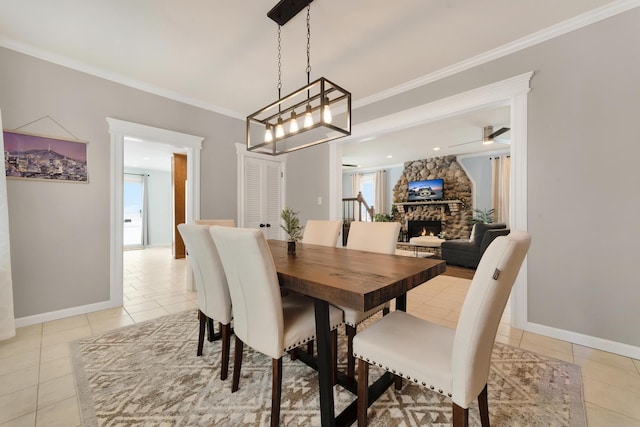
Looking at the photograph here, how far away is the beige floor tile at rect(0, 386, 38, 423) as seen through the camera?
1.40 m

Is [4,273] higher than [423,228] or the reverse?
the reverse

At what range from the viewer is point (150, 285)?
3.86 meters

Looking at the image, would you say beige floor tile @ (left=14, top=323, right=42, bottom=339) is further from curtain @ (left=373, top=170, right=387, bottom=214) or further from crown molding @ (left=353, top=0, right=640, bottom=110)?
curtain @ (left=373, top=170, right=387, bottom=214)

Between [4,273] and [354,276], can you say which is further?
[4,273]

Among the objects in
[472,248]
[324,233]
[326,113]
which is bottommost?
[472,248]

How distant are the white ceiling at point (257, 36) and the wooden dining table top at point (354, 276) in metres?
1.87

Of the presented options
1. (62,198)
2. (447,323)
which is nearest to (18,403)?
(62,198)

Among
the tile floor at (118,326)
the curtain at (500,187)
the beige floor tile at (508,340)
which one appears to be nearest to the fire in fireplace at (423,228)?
the curtain at (500,187)

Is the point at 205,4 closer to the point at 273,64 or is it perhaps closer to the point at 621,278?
the point at 273,64

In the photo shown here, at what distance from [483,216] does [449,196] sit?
3.24 ft

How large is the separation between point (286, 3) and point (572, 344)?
347 centimetres

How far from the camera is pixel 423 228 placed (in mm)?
7750

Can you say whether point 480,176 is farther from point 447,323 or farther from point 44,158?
point 44,158

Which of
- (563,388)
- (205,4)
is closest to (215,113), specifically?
(205,4)
